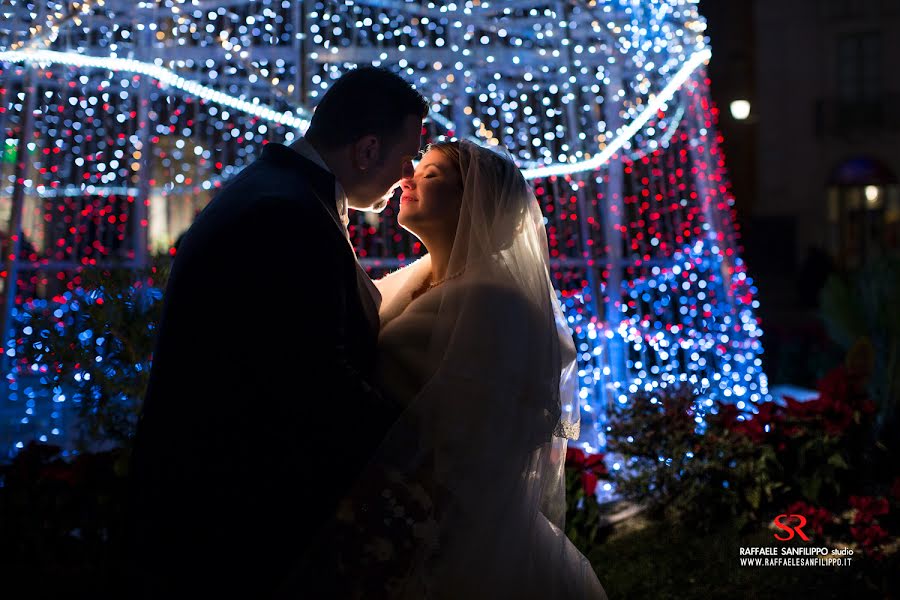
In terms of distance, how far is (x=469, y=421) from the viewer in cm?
230

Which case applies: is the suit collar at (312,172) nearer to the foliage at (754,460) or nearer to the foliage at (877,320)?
the foliage at (754,460)

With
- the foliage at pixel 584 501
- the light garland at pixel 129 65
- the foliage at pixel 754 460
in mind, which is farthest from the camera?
the light garland at pixel 129 65

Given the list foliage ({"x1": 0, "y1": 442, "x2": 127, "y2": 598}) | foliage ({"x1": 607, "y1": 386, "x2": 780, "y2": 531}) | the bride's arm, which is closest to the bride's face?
the bride's arm

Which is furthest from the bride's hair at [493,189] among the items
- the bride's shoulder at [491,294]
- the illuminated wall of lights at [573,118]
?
the illuminated wall of lights at [573,118]

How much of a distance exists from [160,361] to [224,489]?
13.6 inches

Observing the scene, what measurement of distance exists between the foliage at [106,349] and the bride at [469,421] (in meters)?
1.63

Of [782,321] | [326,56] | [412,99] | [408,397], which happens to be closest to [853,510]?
[408,397]

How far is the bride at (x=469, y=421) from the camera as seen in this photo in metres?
2.19

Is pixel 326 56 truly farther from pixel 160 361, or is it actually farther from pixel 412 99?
pixel 160 361

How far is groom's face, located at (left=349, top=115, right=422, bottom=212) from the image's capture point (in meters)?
2.29

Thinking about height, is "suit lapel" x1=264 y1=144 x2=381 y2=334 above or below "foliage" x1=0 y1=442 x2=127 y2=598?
above

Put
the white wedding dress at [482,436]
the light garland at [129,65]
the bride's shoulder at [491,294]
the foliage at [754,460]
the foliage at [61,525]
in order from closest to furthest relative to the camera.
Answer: the white wedding dress at [482,436] < the bride's shoulder at [491,294] < the foliage at [61,525] < the foliage at [754,460] < the light garland at [129,65]

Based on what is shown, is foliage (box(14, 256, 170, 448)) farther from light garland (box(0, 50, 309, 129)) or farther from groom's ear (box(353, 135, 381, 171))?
light garland (box(0, 50, 309, 129))

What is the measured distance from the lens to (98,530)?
12.2 ft
